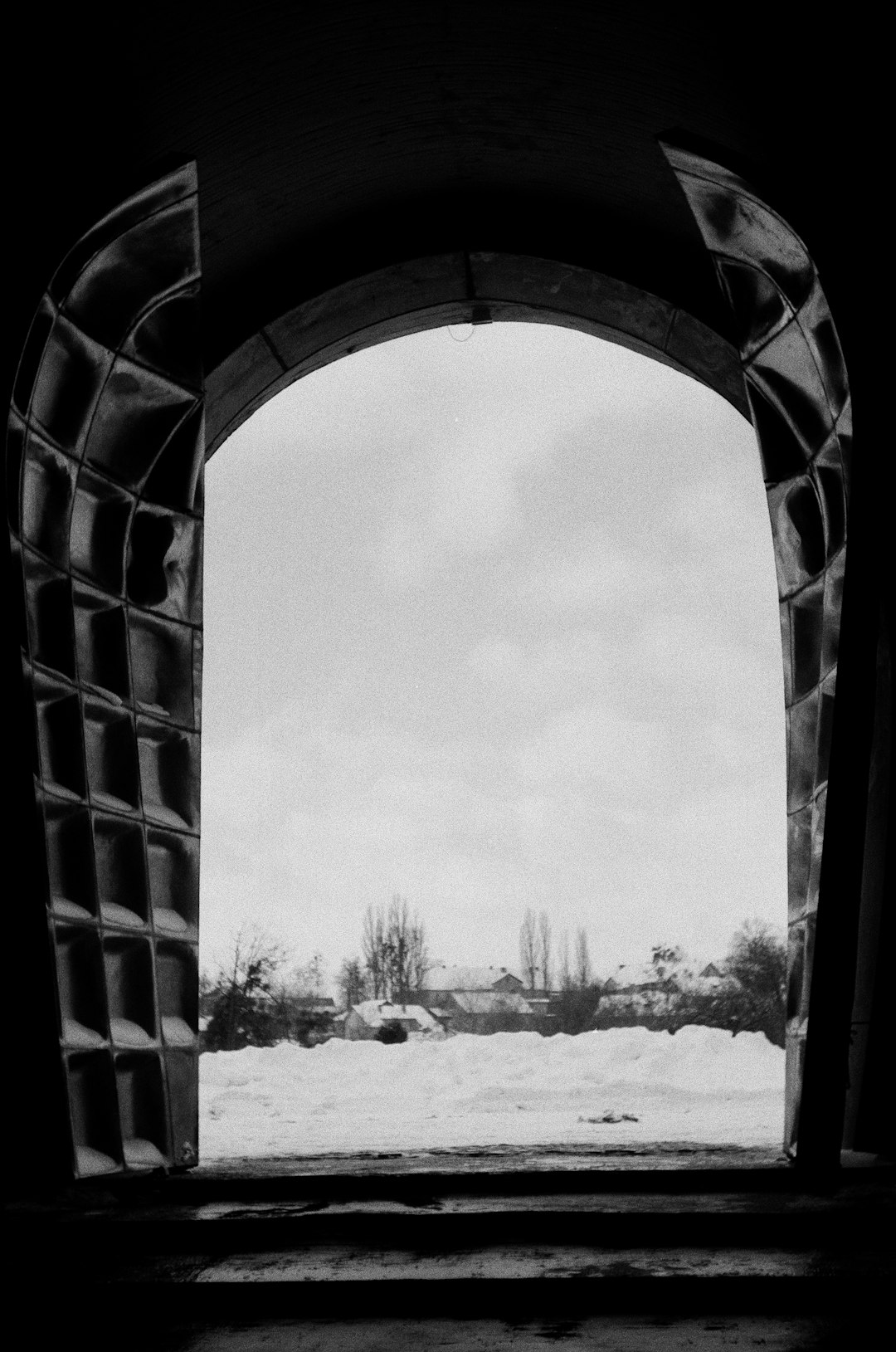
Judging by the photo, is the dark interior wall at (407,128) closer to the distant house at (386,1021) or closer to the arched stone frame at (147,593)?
the arched stone frame at (147,593)

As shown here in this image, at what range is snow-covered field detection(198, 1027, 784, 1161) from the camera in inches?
409

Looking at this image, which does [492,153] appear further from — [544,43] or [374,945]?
[374,945]

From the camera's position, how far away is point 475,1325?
3.53 m

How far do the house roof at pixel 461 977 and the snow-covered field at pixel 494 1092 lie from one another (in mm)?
18507

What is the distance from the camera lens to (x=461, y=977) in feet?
134

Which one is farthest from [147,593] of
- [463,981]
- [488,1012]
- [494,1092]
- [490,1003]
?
[463,981]

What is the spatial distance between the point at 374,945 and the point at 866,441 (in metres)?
40.5

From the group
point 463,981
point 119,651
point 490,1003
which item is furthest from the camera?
point 463,981

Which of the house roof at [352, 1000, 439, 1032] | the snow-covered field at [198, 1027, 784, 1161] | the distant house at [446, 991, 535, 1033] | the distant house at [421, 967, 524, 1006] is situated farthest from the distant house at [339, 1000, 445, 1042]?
the snow-covered field at [198, 1027, 784, 1161]

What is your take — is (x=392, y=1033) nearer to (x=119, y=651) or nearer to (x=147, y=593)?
(x=147, y=593)

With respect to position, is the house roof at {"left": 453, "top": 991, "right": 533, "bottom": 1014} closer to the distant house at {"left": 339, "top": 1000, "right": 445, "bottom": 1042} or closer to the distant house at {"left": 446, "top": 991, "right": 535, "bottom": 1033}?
→ the distant house at {"left": 446, "top": 991, "right": 535, "bottom": 1033}

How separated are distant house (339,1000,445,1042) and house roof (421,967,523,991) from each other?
22.1ft

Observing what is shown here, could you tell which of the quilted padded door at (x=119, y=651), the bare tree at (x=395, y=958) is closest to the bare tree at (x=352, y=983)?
the bare tree at (x=395, y=958)

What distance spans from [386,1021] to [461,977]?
10729 mm
